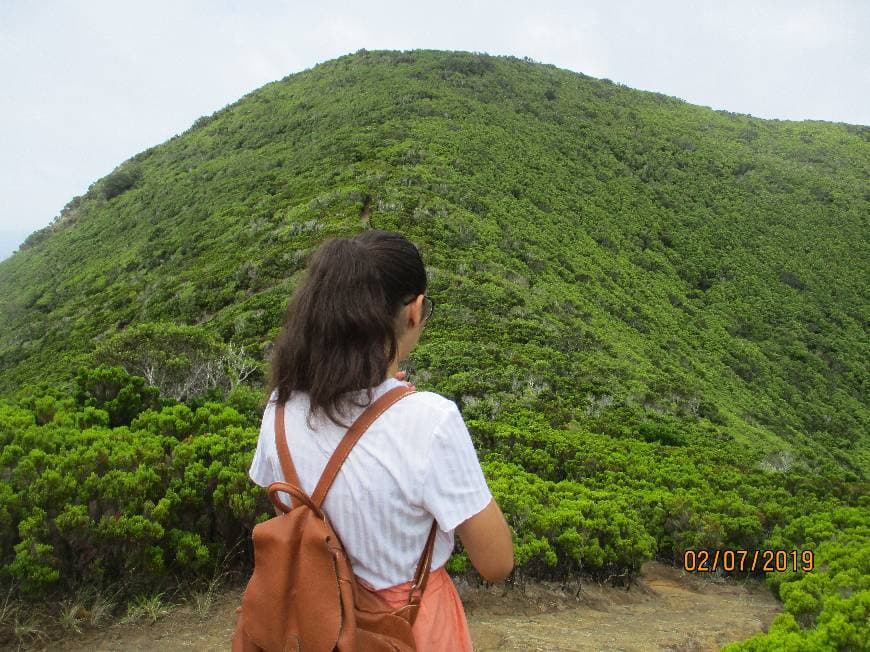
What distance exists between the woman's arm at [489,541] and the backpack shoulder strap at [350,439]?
296 mm

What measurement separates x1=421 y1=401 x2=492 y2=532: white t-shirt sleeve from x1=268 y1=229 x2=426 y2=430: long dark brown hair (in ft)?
0.68

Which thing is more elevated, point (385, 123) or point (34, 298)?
point (385, 123)

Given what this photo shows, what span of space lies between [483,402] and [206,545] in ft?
21.1

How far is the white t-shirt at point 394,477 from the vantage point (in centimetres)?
132

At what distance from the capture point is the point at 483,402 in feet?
31.7

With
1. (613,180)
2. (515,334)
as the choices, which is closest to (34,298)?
(515,334)

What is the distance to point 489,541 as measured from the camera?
1.43 m

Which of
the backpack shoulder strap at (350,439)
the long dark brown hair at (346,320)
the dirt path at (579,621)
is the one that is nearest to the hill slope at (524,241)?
the dirt path at (579,621)

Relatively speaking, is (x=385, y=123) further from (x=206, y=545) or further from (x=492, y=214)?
(x=206, y=545)

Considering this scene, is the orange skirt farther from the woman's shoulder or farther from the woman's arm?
the woman's shoulder

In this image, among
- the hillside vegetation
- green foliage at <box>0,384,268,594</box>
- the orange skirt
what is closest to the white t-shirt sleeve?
the orange skirt

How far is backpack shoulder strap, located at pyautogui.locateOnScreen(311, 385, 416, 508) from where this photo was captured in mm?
1371
